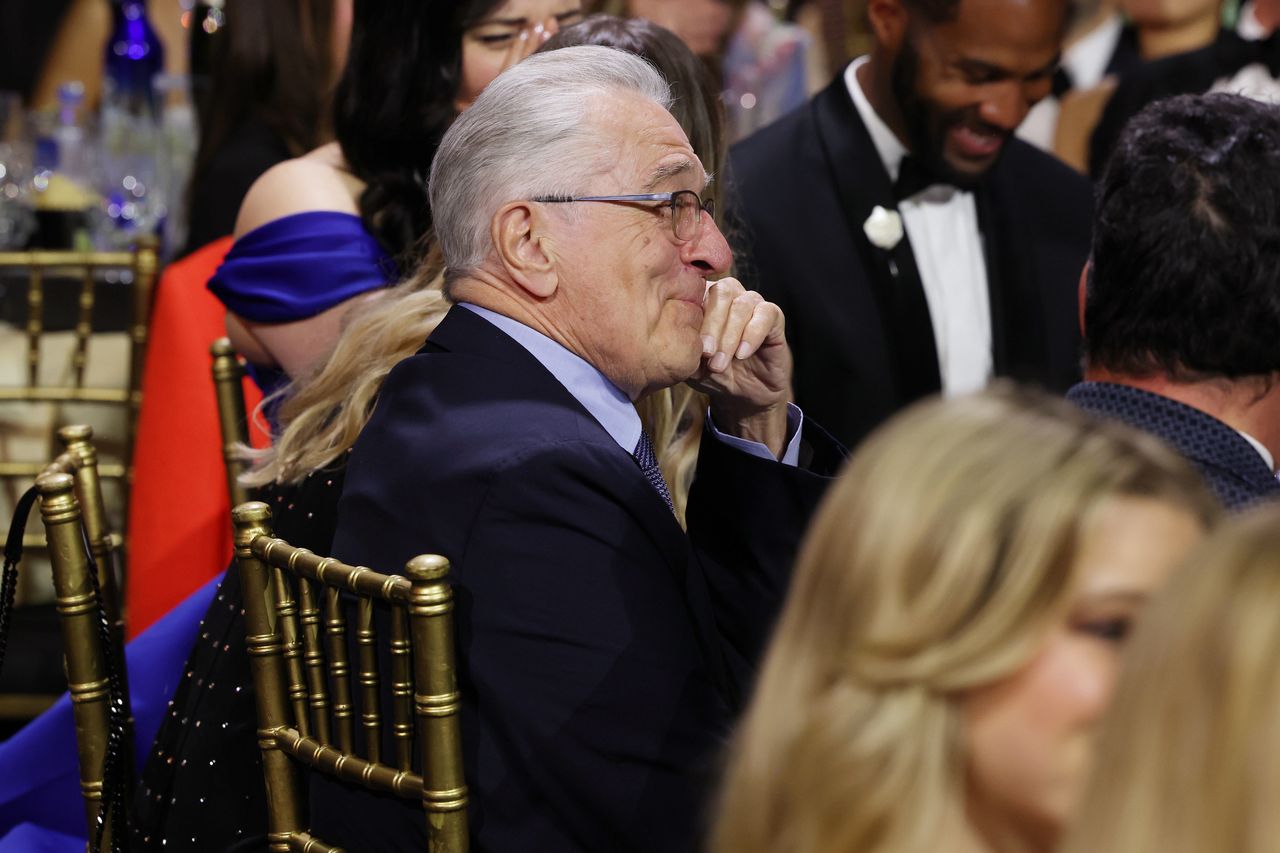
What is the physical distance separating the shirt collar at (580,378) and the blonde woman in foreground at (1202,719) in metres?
0.95

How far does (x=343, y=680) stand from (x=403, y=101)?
1.23m

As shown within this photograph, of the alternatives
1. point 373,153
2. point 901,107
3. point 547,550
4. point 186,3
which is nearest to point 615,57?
point 547,550

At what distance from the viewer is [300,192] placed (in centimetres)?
254

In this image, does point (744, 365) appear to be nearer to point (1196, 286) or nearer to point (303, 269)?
point (1196, 286)

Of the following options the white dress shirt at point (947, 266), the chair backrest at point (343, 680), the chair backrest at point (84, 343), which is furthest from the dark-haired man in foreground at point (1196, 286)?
the chair backrest at point (84, 343)

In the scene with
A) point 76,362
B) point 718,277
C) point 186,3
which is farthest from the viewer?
point 186,3

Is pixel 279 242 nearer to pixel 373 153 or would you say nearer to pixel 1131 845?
pixel 373 153

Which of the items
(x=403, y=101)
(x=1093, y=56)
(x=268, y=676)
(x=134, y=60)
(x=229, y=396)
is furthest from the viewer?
(x=1093, y=56)

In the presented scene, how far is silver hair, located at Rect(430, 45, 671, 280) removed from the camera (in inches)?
67.1

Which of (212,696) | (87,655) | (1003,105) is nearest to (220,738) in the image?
(212,696)

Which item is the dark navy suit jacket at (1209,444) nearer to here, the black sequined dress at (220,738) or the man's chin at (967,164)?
the black sequined dress at (220,738)

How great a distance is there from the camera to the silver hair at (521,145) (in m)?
1.70

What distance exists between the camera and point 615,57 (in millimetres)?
1806

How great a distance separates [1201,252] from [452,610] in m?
0.77
